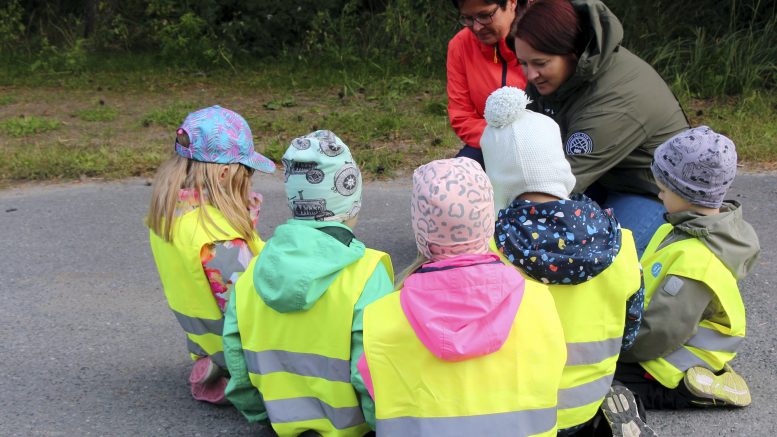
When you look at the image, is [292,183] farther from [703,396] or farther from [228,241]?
[703,396]

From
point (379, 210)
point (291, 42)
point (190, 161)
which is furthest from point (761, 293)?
point (291, 42)

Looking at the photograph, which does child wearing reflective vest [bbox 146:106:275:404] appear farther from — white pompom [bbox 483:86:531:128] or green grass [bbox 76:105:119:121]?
green grass [bbox 76:105:119:121]

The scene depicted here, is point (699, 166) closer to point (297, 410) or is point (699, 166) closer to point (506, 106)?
point (506, 106)

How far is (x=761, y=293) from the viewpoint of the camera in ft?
14.3

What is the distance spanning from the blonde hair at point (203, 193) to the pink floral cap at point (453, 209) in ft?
3.73

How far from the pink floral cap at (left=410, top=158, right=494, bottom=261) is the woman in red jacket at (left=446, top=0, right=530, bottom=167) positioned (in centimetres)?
216

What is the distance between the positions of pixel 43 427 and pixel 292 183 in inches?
55.2

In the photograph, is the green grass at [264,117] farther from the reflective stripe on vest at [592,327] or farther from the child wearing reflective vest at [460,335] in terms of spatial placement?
the child wearing reflective vest at [460,335]

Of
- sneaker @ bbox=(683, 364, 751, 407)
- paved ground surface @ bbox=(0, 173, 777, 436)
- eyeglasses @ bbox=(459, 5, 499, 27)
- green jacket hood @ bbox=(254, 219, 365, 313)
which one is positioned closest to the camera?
green jacket hood @ bbox=(254, 219, 365, 313)

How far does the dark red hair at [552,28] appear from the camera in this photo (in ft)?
12.5

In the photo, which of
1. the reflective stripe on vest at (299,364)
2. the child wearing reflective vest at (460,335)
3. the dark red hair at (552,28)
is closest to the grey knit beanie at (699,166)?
the dark red hair at (552,28)

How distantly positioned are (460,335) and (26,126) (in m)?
6.35

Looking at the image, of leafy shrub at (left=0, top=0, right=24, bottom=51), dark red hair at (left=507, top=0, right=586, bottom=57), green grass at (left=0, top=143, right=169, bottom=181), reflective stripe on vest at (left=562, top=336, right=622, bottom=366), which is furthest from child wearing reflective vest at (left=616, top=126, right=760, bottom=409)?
leafy shrub at (left=0, top=0, right=24, bottom=51)

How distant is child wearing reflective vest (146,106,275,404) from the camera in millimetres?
3246
